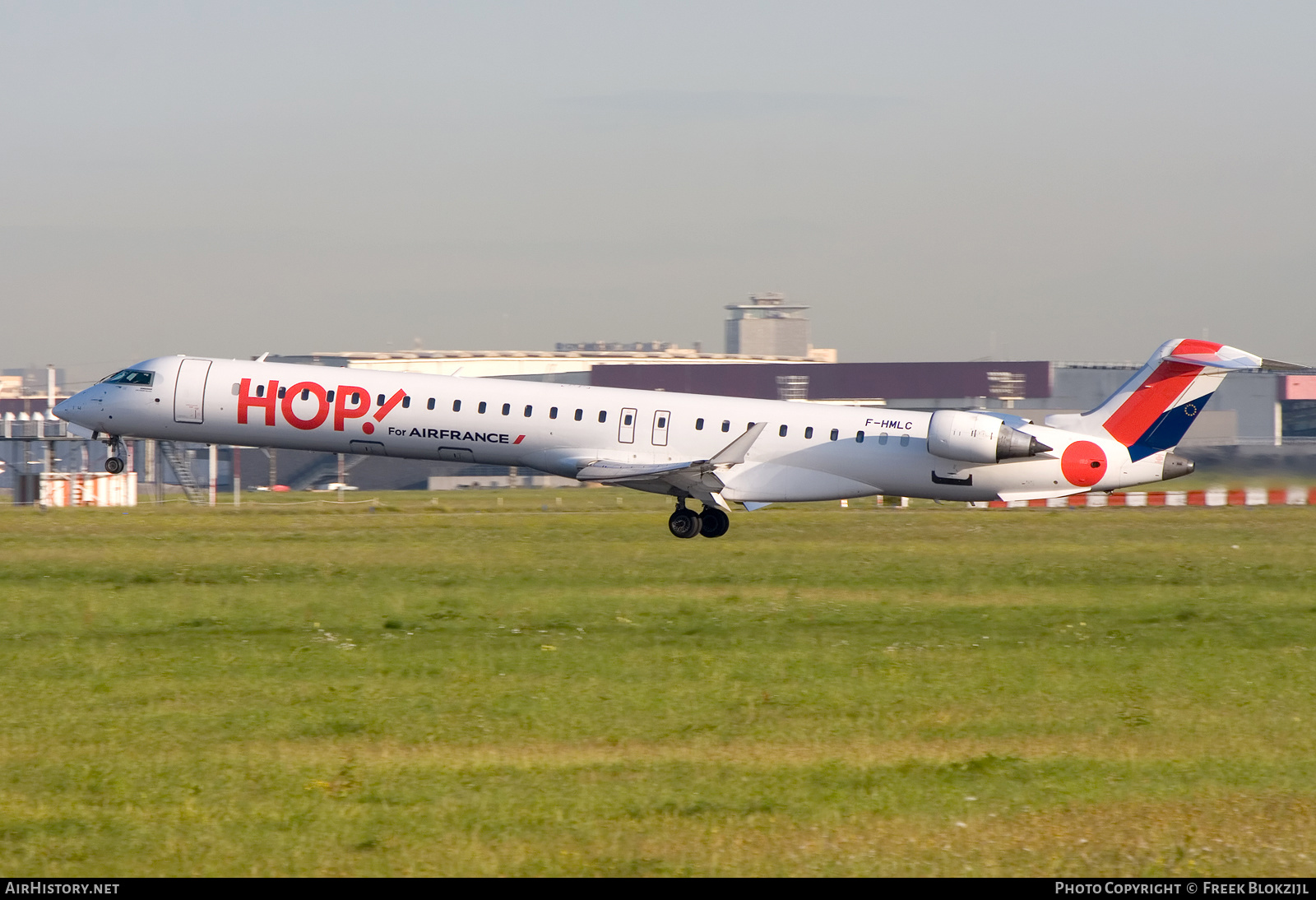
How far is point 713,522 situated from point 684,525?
674mm

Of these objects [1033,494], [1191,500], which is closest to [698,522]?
[1033,494]

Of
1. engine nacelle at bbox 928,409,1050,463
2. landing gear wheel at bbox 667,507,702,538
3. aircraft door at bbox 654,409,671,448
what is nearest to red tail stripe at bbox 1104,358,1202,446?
engine nacelle at bbox 928,409,1050,463

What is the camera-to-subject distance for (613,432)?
28000 millimetres

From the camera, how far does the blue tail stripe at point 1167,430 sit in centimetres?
2802

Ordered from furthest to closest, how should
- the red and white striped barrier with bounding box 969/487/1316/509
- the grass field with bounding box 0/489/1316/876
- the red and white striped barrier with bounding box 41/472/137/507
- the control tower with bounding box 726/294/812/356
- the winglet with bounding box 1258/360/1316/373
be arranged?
1. the control tower with bounding box 726/294/812/356
2. the red and white striped barrier with bounding box 41/472/137/507
3. the red and white striped barrier with bounding box 969/487/1316/509
4. the winglet with bounding box 1258/360/1316/373
5. the grass field with bounding box 0/489/1316/876

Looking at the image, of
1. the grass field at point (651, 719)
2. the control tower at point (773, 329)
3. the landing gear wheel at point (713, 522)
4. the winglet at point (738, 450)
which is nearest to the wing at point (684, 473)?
the winglet at point (738, 450)

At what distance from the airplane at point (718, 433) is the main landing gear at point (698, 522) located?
3 centimetres

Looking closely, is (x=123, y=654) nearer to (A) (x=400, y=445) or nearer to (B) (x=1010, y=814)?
(B) (x=1010, y=814)

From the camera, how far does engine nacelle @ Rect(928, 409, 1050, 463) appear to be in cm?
2761

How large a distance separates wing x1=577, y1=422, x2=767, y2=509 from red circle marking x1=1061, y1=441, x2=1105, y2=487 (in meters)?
6.21

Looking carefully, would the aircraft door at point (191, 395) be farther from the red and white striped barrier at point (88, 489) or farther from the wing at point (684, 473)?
the red and white striped barrier at point (88, 489)

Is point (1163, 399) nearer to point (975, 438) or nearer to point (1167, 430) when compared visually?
point (1167, 430)

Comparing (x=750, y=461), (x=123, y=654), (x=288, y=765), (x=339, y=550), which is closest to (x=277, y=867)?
(x=288, y=765)

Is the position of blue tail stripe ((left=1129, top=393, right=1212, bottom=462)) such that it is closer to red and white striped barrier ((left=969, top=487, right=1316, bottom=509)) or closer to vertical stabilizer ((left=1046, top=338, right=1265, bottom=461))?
vertical stabilizer ((left=1046, top=338, right=1265, bottom=461))
